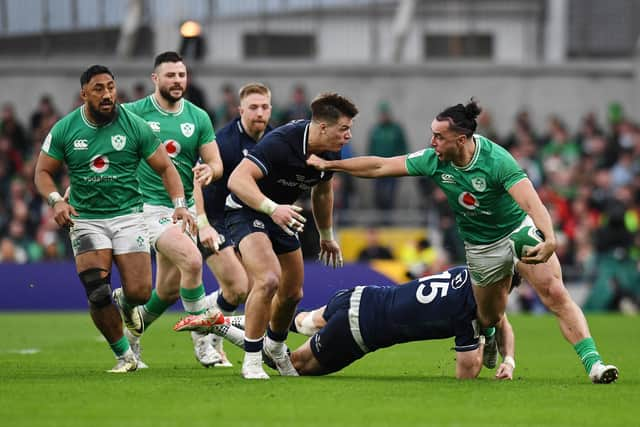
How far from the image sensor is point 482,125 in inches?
1019

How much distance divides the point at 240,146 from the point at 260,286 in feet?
9.13

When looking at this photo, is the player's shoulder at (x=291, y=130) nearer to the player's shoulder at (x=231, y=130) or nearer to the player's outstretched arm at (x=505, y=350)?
the player's shoulder at (x=231, y=130)

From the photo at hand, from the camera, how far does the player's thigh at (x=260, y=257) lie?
401 inches

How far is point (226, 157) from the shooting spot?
12562 millimetres

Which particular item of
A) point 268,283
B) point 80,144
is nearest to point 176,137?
point 80,144

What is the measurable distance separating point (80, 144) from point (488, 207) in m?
3.44

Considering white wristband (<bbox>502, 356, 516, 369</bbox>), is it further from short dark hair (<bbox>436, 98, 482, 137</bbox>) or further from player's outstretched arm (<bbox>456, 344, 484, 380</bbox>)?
short dark hair (<bbox>436, 98, 482, 137</bbox>)

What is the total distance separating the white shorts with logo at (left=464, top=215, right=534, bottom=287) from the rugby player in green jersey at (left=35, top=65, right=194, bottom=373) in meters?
2.41

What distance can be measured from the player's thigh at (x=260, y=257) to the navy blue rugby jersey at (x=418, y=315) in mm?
801

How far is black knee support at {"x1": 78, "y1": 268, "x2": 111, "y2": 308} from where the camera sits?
34.4 feet

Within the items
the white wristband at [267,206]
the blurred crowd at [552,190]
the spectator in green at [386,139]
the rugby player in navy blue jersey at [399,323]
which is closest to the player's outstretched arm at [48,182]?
the white wristband at [267,206]

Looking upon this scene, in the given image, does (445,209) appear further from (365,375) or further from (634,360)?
(365,375)

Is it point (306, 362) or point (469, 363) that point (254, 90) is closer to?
point (306, 362)

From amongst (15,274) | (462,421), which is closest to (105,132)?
(462,421)
